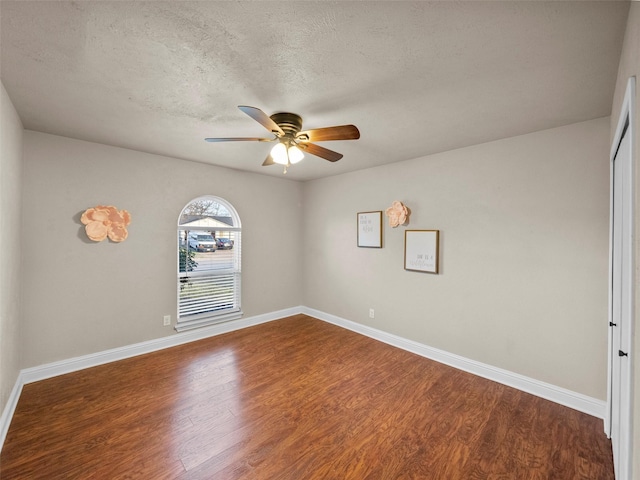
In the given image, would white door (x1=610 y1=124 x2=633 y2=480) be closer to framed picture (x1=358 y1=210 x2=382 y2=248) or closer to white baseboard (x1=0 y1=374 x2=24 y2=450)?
framed picture (x1=358 y1=210 x2=382 y2=248)

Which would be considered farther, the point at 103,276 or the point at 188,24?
the point at 103,276

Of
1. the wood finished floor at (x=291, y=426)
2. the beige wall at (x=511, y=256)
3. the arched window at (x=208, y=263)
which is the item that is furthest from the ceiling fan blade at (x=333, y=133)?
the arched window at (x=208, y=263)

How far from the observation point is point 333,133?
2086mm

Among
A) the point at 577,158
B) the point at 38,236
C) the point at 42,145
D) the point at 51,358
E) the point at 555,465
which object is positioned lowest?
the point at 555,465

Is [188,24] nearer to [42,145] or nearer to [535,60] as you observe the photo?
[535,60]

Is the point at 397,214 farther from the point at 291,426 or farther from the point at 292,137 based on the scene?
the point at 291,426

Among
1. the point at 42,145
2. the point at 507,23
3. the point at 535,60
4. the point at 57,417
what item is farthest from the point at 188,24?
the point at 57,417

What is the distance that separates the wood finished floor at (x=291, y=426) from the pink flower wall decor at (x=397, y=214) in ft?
5.71

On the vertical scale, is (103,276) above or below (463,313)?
above

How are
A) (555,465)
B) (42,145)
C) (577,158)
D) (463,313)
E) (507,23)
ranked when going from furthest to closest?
(463,313) < (42,145) < (577,158) < (555,465) < (507,23)

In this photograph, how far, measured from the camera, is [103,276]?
3197 millimetres

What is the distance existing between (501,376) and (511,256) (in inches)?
48.8

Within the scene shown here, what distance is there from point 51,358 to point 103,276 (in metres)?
0.92

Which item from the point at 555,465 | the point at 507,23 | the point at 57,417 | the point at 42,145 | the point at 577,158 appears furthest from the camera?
the point at 42,145
